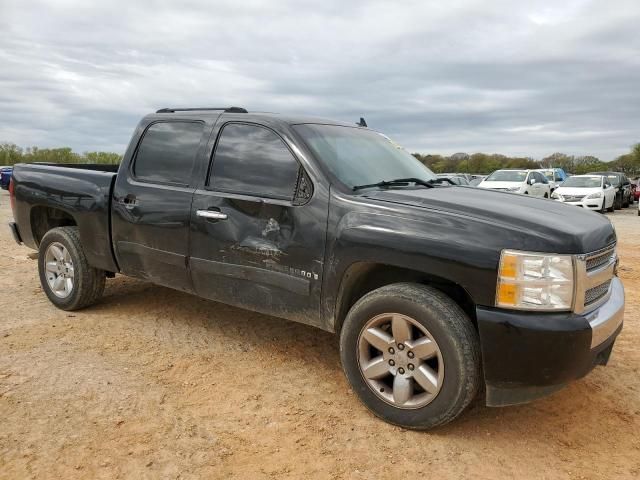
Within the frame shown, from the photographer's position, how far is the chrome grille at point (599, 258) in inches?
118

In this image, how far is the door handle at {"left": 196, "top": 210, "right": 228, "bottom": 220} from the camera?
3.86m

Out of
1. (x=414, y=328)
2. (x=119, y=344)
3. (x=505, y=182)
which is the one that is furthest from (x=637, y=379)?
(x=505, y=182)

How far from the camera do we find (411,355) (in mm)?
3100

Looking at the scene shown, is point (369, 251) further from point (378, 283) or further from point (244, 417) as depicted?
point (244, 417)

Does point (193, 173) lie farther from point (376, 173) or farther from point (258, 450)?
point (258, 450)

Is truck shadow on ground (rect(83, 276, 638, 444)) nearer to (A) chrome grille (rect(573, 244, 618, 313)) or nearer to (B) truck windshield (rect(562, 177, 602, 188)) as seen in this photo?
(A) chrome grille (rect(573, 244, 618, 313))

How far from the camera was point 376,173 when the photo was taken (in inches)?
154

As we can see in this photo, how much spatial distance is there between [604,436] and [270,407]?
198 cm

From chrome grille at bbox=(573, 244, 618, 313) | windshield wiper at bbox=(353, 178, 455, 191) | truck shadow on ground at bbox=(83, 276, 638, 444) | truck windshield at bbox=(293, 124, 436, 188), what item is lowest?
truck shadow on ground at bbox=(83, 276, 638, 444)

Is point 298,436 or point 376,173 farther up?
point 376,173

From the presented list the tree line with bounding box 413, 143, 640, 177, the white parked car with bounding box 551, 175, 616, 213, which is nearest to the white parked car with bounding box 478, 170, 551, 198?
the white parked car with bounding box 551, 175, 616, 213

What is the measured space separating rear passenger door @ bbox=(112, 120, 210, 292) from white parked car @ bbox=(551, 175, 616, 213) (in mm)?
17550

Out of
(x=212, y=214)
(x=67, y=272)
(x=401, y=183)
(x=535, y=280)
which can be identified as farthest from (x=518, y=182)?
(x=535, y=280)

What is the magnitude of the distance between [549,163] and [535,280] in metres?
77.6
